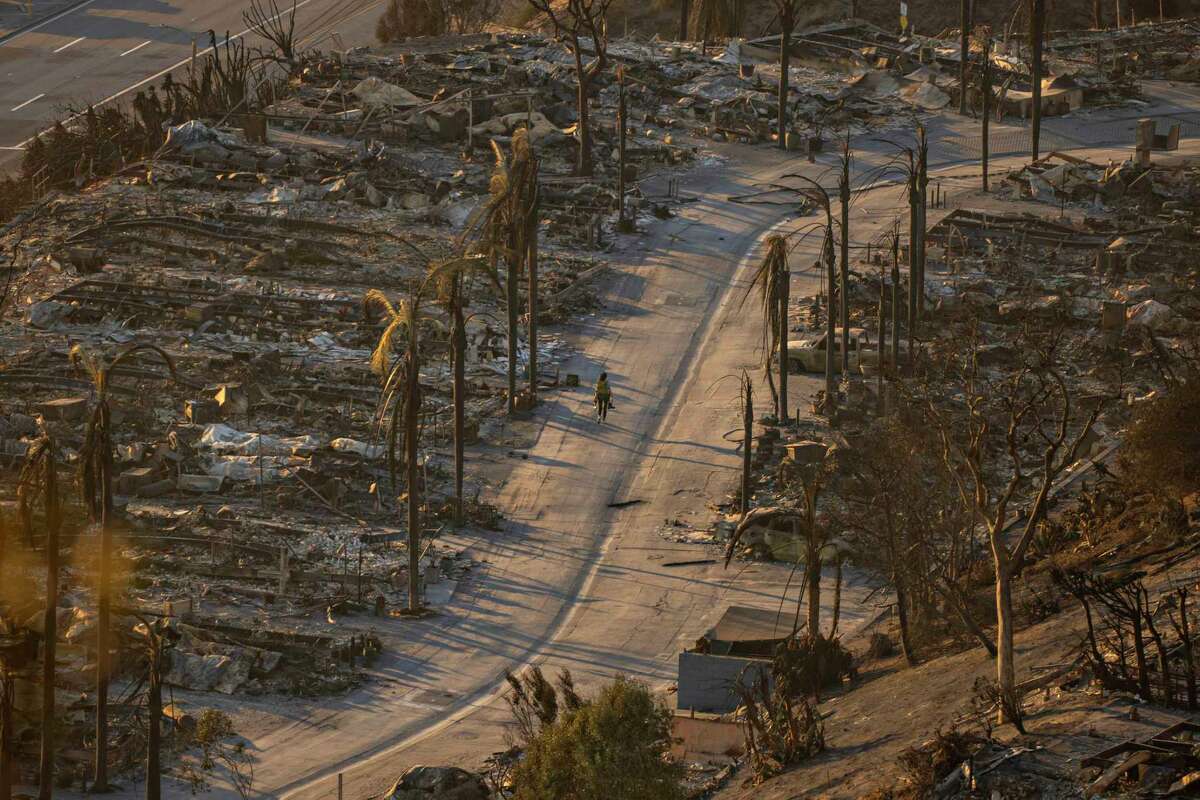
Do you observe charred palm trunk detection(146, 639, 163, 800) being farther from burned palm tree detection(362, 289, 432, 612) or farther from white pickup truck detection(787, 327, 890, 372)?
white pickup truck detection(787, 327, 890, 372)

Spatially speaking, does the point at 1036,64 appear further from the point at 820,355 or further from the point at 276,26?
the point at 276,26

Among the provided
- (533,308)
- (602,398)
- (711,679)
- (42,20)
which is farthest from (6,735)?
(42,20)

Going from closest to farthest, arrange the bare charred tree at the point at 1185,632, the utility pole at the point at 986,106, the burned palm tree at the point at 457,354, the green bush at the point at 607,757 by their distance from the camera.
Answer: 1. the bare charred tree at the point at 1185,632
2. the green bush at the point at 607,757
3. the burned palm tree at the point at 457,354
4. the utility pole at the point at 986,106

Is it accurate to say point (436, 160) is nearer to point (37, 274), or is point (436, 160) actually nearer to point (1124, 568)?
point (37, 274)

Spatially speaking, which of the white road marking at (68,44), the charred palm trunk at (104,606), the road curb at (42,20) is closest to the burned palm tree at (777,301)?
the charred palm trunk at (104,606)

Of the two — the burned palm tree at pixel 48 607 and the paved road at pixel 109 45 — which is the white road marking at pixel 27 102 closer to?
the paved road at pixel 109 45

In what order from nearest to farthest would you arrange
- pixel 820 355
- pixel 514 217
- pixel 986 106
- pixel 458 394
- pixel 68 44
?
pixel 458 394
pixel 514 217
pixel 820 355
pixel 986 106
pixel 68 44

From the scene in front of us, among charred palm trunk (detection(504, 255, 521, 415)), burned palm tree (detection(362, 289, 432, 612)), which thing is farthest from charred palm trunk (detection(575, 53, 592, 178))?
burned palm tree (detection(362, 289, 432, 612))
